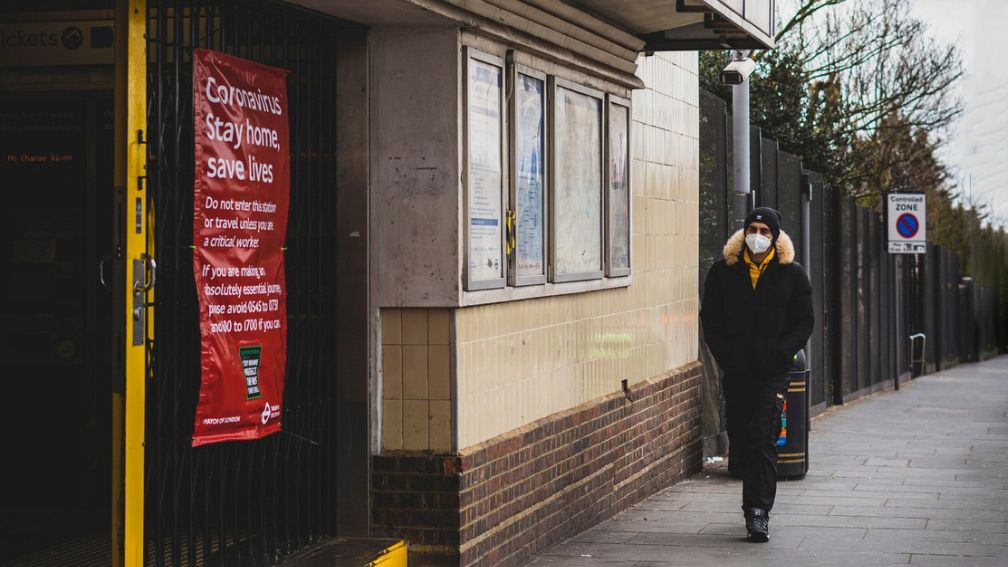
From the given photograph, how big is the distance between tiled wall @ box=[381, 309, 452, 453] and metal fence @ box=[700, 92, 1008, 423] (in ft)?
19.9

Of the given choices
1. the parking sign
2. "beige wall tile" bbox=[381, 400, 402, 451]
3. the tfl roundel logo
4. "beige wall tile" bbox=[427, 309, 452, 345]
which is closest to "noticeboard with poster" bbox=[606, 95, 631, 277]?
"beige wall tile" bbox=[427, 309, 452, 345]

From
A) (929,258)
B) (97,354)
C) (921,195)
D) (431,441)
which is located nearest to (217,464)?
(431,441)

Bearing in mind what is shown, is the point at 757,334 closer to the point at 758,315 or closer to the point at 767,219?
the point at 758,315

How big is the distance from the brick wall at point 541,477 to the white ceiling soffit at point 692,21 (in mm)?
2379

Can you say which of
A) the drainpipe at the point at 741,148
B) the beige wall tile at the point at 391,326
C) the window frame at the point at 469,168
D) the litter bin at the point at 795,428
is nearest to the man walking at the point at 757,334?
the window frame at the point at 469,168

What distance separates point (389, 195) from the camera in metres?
7.11

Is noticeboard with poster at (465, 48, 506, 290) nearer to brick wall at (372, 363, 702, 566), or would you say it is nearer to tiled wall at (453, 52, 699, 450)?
tiled wall at (453, 52, 699, 450)

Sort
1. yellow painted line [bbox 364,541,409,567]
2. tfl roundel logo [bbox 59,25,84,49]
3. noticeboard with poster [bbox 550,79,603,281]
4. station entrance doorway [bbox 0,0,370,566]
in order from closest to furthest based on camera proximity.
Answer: station entrance doorway [bbox 0,0,370,566], yellow painted line [bbox 364,541,409,567], tfl roundel logo [bbox 59,25,84,49], noticeboard with poster [bbox 550,79,603,281]

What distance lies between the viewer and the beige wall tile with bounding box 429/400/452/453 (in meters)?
7.10

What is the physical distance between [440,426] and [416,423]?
11 cm

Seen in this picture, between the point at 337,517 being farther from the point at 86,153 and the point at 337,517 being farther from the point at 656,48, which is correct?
the point at 656,48

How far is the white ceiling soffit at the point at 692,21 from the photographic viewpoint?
912 centimetres

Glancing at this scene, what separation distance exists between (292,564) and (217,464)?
24.4 inches

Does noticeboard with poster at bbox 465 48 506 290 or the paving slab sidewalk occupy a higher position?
noticeboard with poster at bbox 465 48 506 290
